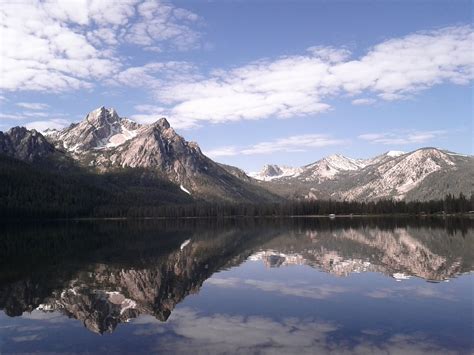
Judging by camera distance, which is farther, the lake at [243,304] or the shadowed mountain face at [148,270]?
the shadowed mountain face at [148,270]

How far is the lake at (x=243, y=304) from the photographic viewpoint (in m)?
24.0

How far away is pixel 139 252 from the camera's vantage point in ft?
238

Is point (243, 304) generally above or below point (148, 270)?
below

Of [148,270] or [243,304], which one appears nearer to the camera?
[243,304]

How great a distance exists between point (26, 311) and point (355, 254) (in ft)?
148

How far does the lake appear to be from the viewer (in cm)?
2395

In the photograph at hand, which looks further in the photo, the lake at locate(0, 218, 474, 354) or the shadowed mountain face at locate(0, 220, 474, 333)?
the shadowed mountain face at locate(0, 220, 474, 333)

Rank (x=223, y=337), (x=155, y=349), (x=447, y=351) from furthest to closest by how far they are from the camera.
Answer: (x=223, y=337), (x=155, y=349), (x=447, y=351)

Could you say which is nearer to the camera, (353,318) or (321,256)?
(353,318)

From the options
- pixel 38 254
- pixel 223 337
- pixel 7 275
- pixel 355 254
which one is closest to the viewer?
pixel 223 337

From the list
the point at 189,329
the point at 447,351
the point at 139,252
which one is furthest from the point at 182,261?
the point at 447,351

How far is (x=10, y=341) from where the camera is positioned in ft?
84.7

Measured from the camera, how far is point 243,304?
34438mm

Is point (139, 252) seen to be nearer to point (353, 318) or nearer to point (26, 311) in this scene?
point (26, 311)
